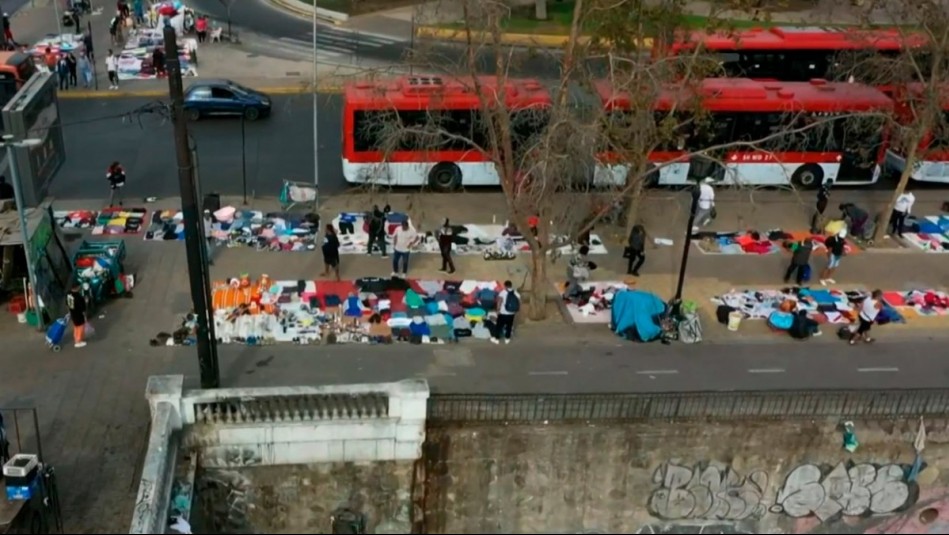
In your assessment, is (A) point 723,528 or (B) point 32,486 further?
(A) point 723,528

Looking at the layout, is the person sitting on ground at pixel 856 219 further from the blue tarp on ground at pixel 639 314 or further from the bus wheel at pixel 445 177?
the bus wheel at pixel 445 177

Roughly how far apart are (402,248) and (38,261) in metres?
6.86

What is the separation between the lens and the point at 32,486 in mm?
12781

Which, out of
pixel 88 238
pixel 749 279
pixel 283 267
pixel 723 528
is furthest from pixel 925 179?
pixel 88 238

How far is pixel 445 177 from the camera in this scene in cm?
2498

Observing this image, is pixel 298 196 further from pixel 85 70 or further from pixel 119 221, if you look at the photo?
pixel 85 70

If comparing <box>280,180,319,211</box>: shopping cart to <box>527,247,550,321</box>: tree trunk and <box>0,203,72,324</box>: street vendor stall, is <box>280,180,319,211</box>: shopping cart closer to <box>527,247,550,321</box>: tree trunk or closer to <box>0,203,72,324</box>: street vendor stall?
<box>0,203,72,324</box>: street vendor stall

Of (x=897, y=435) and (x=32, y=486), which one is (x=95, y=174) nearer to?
(x=32, y=486)

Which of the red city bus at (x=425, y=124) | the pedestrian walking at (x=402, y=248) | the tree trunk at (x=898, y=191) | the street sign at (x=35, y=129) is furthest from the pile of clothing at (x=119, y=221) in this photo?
the tree trunk at (x=898, y=191)

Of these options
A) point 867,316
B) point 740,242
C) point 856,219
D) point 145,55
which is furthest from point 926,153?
point 145,55

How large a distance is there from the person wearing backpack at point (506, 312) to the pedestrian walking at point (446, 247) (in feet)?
7.66

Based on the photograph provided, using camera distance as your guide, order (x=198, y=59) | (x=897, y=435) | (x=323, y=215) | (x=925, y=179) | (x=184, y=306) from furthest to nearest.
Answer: (x=198, y=59), (x=925, y=179), (x=323, y=215), (x=184, y=306), (x=897, y=435)

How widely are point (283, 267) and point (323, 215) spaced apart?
121 inches

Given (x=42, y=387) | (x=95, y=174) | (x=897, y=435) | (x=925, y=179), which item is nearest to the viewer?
(x=897, y=435)
